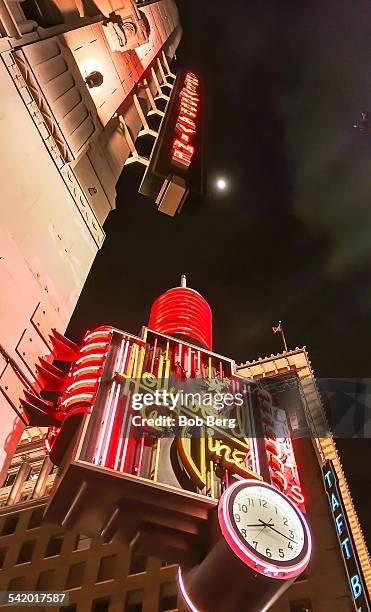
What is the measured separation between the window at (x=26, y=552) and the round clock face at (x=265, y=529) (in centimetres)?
3333

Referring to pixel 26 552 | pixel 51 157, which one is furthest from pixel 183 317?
pixel 26 552

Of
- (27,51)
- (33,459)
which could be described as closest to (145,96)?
(27,51)

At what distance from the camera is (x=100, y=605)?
97.8 feet

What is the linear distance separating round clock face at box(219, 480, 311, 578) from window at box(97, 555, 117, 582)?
2836cm

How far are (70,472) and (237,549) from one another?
2830mm

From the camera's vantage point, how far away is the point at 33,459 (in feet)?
145

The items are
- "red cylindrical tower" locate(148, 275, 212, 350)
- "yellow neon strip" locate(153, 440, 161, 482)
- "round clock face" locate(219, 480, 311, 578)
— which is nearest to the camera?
"round clock face" locate(219, 480, 311, 578)

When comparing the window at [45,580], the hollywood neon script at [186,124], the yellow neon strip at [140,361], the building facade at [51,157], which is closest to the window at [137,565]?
the window at [45,580]

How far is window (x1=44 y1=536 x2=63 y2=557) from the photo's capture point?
1352 inches

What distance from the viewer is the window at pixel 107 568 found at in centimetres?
3145

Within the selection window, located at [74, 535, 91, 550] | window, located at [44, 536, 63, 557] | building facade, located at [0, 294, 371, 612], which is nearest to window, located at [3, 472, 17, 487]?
building facade, located at [0, 294, 371, 612]

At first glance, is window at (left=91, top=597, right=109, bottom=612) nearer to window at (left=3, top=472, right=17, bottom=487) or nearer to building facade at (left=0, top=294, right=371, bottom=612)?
building facade at (left=0, top=294, right=371, bottom=612)

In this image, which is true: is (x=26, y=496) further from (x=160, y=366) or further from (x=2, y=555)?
(x=160, y=366)

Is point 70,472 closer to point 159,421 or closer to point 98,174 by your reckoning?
point 159,421
